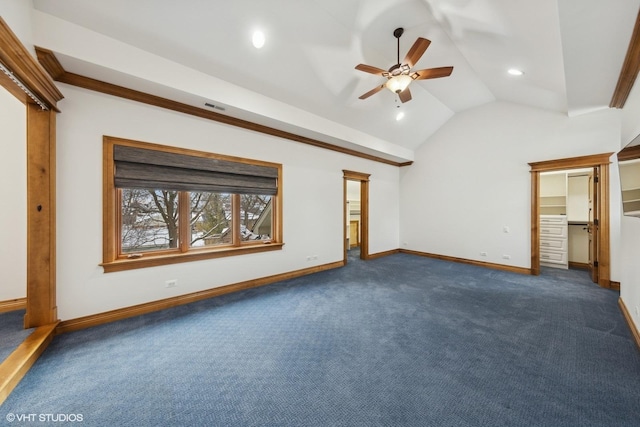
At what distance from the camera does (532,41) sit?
8.83ft

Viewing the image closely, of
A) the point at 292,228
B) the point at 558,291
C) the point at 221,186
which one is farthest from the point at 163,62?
the point at 558,291

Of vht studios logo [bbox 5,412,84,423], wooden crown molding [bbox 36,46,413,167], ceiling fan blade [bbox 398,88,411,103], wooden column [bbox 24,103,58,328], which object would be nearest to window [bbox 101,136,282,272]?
wooden column [bbox 24,103,58,328]

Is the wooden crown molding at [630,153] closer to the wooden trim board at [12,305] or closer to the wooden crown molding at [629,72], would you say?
the wooden crown molding at [629,72]

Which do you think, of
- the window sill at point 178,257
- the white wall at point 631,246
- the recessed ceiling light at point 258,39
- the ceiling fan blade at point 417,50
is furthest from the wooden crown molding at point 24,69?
the white wall at point 631,246

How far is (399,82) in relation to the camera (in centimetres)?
305

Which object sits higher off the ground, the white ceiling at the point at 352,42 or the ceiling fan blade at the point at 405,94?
the white ceiling at the point at 352,42

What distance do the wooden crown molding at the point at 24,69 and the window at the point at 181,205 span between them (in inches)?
21.8

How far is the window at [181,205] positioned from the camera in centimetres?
274

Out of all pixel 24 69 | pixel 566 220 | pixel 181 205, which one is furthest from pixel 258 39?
pixel 566 220

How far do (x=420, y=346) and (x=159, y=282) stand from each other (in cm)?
310

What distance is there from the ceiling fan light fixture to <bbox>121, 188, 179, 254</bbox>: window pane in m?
→ 3.27

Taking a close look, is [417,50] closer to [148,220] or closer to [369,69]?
[369,69]

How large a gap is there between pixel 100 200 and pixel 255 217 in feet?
6.65

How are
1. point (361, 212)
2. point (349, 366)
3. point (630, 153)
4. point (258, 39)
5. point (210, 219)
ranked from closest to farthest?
point (349, 366)
point (630, 153)
point (258, 39)
point (210, 219)
point (361, 212)
